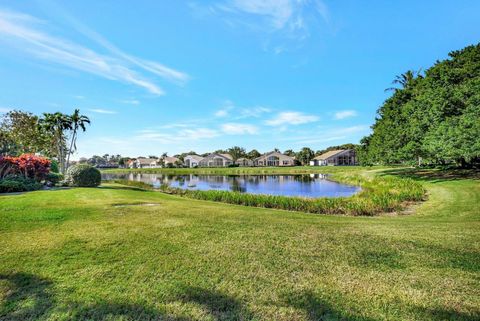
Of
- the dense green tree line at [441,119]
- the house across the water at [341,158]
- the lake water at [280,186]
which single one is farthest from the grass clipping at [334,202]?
the house across the water at [341,158]

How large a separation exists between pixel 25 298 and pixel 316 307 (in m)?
3.94

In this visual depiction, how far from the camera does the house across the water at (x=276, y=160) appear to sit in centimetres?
9762

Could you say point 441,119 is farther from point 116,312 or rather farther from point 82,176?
point 82,176

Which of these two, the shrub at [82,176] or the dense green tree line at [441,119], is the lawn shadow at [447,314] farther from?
Answer: the shrub at [82,176]

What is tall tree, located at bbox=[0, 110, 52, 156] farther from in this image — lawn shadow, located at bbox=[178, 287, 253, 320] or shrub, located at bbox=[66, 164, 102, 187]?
lawn shadow, located at bbox=[178, 287, 253, 320]

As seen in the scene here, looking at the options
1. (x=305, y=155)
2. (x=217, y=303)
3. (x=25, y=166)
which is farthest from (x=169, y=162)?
(x=217, y=303)

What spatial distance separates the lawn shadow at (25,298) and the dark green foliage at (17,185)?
598 inches

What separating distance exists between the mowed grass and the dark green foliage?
11025 mm

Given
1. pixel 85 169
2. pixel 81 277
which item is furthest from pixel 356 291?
pixel 85 169

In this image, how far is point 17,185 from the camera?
641 inches

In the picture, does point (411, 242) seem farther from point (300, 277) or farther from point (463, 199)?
point (463, 199)

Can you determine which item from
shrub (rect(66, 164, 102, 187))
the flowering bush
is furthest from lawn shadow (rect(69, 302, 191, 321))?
the flowering bush

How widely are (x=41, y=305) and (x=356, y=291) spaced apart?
14.0 ft

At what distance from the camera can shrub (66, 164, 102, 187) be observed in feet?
66.7
